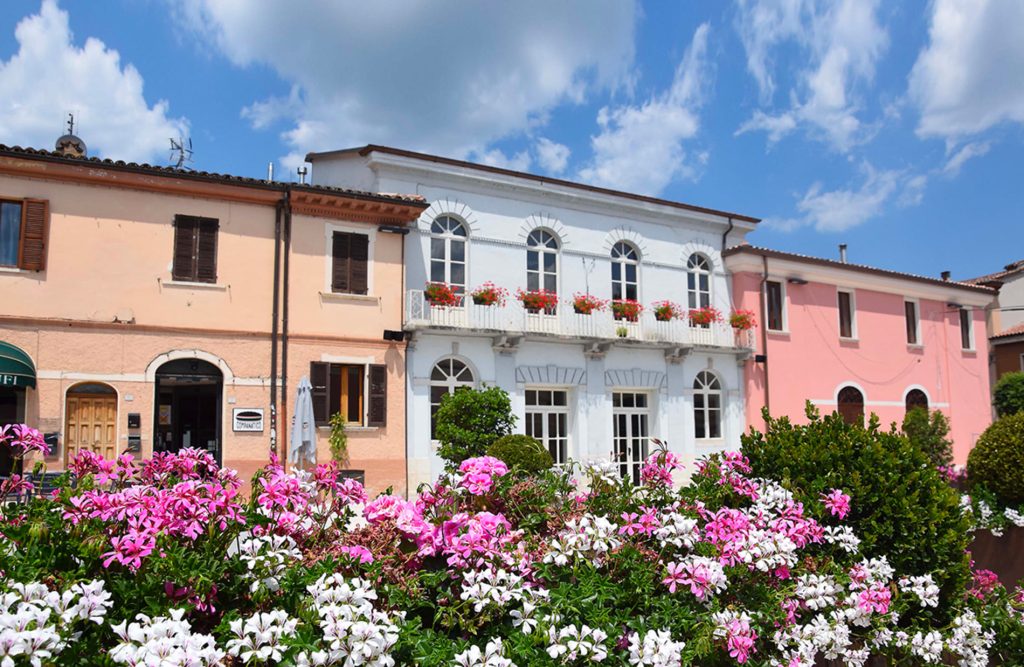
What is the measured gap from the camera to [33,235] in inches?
561

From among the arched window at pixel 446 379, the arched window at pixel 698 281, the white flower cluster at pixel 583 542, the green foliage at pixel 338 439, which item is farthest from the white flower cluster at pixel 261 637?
the arched window at pixel 698 281

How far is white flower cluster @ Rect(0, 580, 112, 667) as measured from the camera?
2559 millimetres

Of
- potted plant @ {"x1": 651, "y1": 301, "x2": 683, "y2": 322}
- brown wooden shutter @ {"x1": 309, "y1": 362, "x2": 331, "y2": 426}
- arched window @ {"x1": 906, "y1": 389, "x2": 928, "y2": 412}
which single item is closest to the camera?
brown wooden shutter @ {"x1": 309, "y1": 362, "x2": 331, "y2": 426}

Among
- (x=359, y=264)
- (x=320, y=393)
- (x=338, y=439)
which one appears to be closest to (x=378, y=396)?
(x=320, y=393)

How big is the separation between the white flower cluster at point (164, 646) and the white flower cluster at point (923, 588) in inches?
178

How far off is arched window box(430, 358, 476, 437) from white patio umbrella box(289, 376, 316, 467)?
2983mm

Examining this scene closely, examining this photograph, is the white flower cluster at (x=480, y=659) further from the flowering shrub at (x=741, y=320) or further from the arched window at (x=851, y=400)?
the arched window at (x=851, y=400)

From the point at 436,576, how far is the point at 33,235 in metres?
13.8

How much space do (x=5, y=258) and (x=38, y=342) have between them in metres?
1.64

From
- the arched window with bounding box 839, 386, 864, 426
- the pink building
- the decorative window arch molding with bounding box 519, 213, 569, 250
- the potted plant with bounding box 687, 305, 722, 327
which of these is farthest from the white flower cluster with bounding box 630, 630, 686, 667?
the arched window with bounding box 839, 386, 864, 426

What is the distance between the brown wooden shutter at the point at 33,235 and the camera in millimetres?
14203

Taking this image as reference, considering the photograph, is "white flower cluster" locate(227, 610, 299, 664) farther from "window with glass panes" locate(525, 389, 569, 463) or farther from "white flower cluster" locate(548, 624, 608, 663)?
"window with glass panes" locate(525, 389, 569, 463)

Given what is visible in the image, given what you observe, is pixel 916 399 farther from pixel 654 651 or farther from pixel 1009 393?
pixel 654 651

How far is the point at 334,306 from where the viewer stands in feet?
55.2
